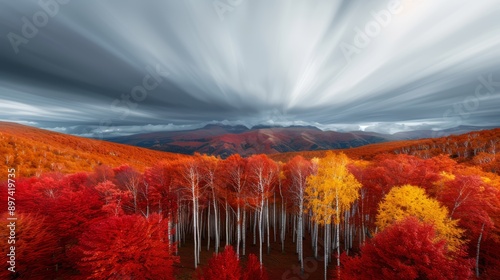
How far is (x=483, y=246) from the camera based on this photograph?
2388cm

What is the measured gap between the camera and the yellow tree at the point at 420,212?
1811cm

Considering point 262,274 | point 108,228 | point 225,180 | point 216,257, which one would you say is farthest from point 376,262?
point 225,180

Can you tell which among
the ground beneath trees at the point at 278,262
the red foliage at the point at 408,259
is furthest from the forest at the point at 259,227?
the ground beneath trees at the point at 278,262

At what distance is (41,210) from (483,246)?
2082 inches

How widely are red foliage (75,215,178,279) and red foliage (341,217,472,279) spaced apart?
47.3 feet

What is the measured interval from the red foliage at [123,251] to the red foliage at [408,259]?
1440 centimetres

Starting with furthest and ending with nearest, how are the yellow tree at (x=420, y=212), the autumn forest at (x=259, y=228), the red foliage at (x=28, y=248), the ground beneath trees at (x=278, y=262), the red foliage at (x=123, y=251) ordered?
1. the ground beneath trees at (x=278, y=262)
2. the yellow tree at (x=420, y=212)
3. the red foliage at (x=28, y=248)
4. the red foliage at (x=123, y=251)
5. the autumn forest at (x=259, y=228)

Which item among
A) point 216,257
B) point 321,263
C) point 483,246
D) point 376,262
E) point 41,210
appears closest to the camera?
point 376,262

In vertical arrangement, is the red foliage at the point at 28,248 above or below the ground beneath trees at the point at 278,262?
above

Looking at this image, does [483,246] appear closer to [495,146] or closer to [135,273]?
[135,273]

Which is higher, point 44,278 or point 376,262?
point 376,262

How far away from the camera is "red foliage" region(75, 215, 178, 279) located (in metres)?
14.1

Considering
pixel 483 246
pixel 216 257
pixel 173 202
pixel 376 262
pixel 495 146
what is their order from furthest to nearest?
1. pixel 495 146
2. pixel 173 202
3. pixel 483 246
4. pixel 216 257
5. pixel 376 262

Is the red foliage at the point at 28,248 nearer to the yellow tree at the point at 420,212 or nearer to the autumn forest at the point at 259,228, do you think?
the autumn forest at the point at 259,228
